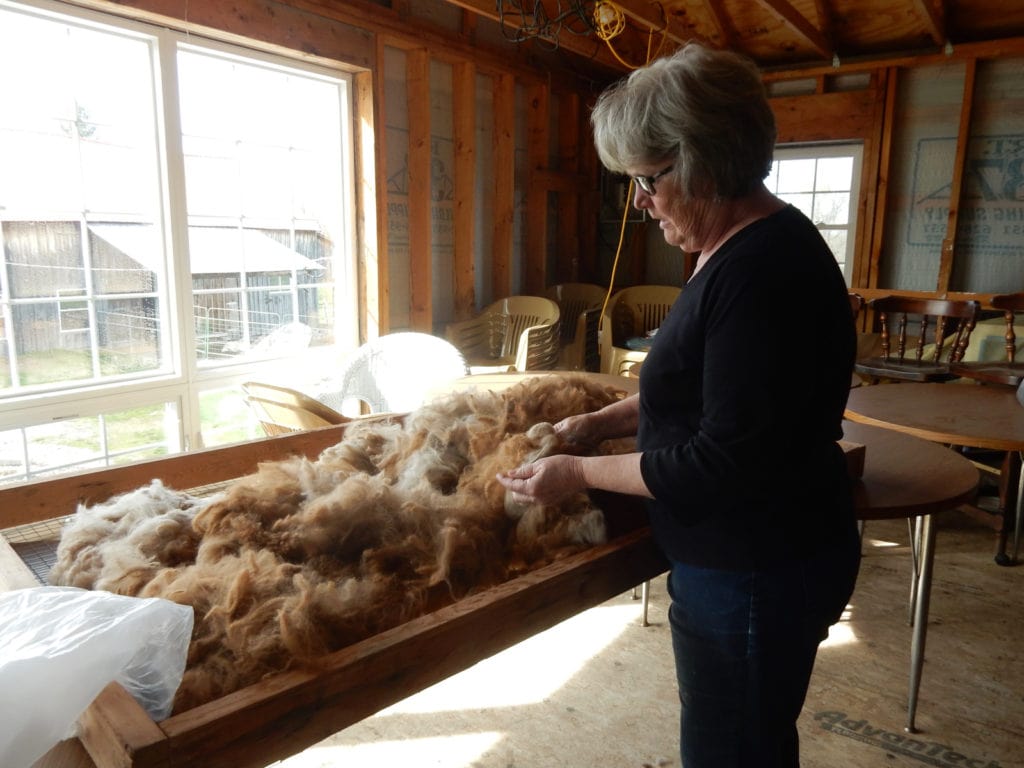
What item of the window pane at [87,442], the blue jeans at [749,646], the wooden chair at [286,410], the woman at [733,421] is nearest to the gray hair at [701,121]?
the woman at [733,421]

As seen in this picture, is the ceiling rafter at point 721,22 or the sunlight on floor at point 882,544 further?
the ceiling rafter at point 721,22

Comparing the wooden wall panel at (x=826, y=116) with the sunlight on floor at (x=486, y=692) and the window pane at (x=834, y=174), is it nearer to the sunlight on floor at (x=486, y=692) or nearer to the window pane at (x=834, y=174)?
the window pane at (x=834, y=174)

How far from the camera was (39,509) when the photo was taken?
1341 mm

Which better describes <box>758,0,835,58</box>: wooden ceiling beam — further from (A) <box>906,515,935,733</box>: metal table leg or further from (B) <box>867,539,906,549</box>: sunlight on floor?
(A) <box>906,515,935,733</box>: metal table leg

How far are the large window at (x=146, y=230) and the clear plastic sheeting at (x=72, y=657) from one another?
2.34 metres

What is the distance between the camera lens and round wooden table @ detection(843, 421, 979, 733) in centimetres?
147

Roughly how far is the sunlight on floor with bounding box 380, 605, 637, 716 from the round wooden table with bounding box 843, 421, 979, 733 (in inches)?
36.1

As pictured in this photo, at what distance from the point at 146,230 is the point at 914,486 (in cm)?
307

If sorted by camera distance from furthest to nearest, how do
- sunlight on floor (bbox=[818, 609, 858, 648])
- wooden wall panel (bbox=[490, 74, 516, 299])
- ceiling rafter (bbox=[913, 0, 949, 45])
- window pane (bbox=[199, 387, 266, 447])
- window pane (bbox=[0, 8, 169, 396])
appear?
wooden wall panel (bbox=[490, 74, 516, 299]) → ceiling rafter (bbox=[913, 0, 949, 45]) → window pane (bbox=[199, 387, 266, 447]) → window pane (bbox=[0, 8, 169, 396]) → sunlight on floor (bbox=[818, 609, 858, 648])

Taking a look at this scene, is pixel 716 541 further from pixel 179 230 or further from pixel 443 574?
pixel 179 230

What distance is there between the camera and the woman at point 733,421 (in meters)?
0.92

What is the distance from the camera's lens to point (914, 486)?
5.17 feet

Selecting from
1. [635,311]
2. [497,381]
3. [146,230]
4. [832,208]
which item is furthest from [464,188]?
[832,208]

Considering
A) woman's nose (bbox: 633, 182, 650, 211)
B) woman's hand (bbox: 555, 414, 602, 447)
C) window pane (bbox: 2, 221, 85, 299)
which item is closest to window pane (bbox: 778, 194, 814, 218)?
window pane (bbox: 2, 221, 85, 299)
